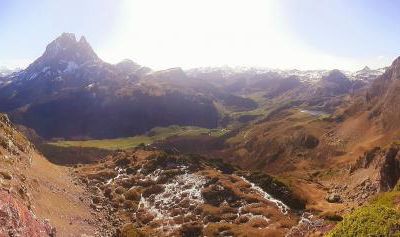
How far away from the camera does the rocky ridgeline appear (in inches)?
2781

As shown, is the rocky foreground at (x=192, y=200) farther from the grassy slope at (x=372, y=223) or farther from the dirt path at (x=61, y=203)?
the grassy slope at (x=372, y=223)

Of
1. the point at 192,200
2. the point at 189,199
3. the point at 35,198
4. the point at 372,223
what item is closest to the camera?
the point at 372,223

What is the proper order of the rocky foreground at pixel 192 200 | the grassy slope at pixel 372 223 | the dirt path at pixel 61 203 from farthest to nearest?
the rocky foreground at pixel 192 200, the dirt path at pixel 61 203, the grassy slope at pixel 372 223

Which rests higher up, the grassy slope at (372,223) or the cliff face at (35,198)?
the grassy slope at (372,223)

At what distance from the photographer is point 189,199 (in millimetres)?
82562

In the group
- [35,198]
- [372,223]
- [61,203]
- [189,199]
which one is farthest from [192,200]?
[372,223]

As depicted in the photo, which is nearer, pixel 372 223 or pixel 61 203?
pixel 372 223

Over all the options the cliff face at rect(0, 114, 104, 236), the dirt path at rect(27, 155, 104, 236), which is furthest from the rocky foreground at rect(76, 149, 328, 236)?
the cliff face at rect(0, 114, 104, 236)

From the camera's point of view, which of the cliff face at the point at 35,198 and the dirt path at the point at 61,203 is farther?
the dirt path at the point at 61,203

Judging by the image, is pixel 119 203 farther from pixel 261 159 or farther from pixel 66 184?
pixel 261 159

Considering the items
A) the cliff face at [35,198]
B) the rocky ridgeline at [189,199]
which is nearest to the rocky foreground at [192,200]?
→ the rocky ridgeline at [189,199]

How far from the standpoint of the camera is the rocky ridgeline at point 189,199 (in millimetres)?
70625

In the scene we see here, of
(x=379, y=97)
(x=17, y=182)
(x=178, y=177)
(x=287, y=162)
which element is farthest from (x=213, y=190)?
(x=379, y=97)

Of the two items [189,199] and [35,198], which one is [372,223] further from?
[189,199]
